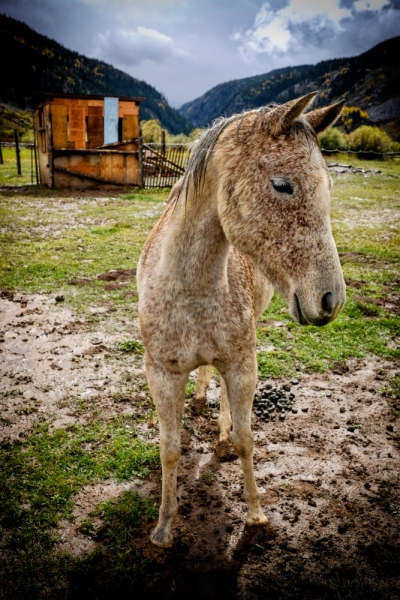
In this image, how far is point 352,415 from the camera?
4.03 metres

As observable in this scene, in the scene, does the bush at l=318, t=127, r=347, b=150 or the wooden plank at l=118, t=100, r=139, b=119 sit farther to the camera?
the bush at l=318, t=127, r=347, b=150

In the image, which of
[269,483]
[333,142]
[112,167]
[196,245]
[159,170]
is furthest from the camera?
[333,142]

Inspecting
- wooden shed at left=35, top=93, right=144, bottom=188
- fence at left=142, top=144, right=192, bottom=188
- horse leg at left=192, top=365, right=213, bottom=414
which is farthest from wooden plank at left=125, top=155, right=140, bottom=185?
horse leg at left=192, top=365, right=213, bottom=414

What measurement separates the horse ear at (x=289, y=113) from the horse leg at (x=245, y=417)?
145 centimetres

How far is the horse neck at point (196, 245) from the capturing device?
7.08ft

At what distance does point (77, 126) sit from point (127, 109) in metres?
3.19

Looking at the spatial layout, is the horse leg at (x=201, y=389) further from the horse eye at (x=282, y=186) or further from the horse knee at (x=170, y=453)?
the horse eye at (x=282, y=186)

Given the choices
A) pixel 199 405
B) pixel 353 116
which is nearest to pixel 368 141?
pixel 199 405

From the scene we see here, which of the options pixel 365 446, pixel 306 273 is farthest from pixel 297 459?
pixel 306 273

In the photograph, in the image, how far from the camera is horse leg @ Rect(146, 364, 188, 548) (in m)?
2.43

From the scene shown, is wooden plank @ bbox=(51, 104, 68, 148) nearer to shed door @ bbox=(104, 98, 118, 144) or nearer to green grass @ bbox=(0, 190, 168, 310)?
shed door @ bbox=(104, 98, 118, 144)

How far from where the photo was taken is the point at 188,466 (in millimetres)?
3408

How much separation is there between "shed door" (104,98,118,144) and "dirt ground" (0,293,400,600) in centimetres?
1942

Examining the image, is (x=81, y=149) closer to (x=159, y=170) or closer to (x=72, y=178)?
(x=72, y=178)
